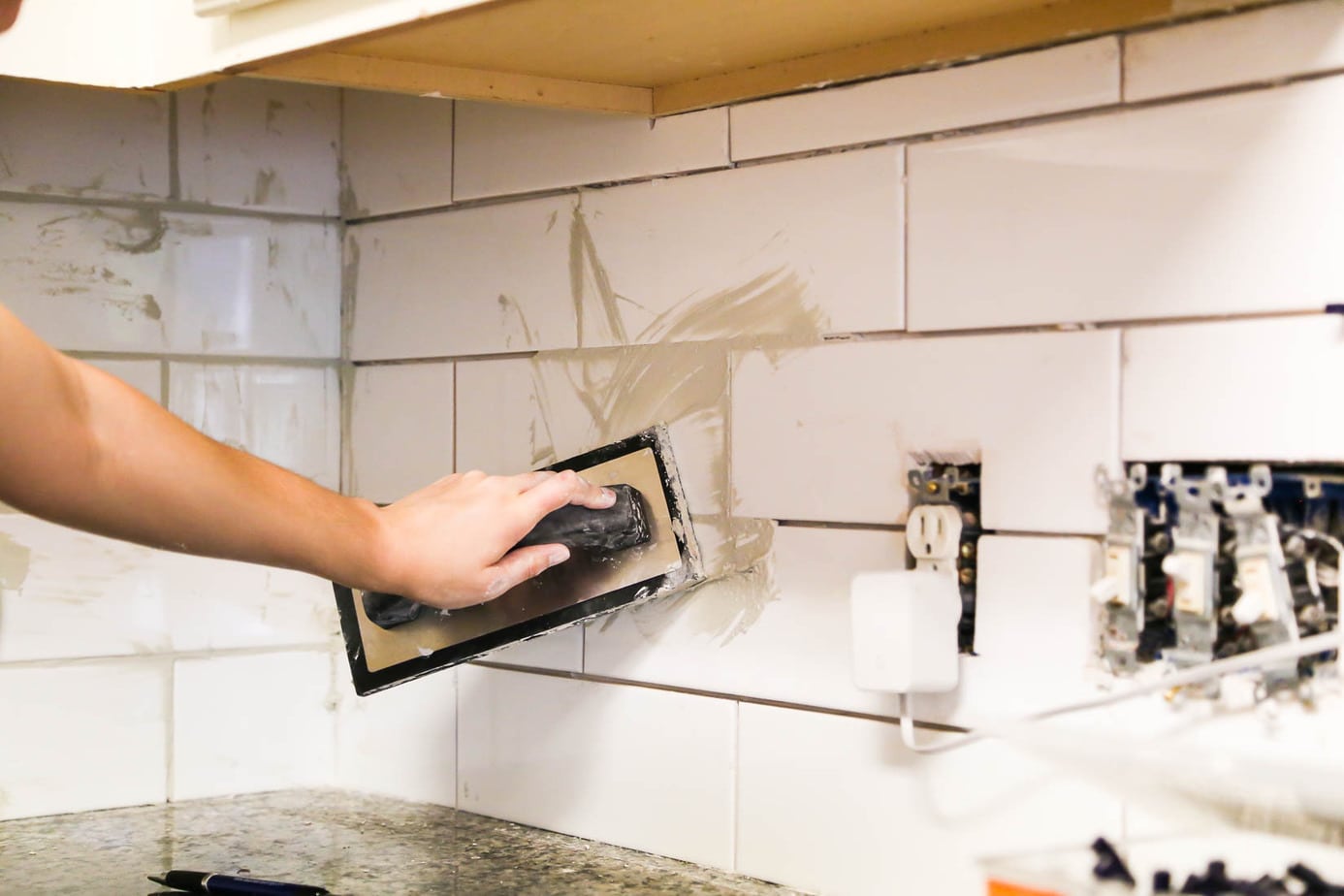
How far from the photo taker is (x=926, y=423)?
→ 0.89m

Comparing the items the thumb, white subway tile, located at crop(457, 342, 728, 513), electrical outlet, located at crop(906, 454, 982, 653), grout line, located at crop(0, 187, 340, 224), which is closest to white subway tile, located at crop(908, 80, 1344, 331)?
electrical outlet, located at crop(906, 454, 982, 653)

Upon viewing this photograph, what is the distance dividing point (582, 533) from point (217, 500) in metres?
0.32

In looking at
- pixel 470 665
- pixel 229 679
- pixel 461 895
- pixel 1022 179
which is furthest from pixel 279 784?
pixel 1022 179

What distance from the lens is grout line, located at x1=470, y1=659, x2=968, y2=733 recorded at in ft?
2.93

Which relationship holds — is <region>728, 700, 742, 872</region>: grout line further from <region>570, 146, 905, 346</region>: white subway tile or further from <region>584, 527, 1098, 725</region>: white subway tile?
<region>570, 146, 905, 346</region>: white subway tile

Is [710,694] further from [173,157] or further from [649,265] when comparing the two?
[173,157]

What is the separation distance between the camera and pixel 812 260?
3.11 feet

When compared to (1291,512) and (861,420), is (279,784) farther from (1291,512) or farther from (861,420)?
(1291,512)

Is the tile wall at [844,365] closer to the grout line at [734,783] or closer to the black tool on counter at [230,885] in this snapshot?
the grout line at [734,783]

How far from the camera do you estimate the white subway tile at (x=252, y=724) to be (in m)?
1.22

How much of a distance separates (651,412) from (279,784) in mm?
558

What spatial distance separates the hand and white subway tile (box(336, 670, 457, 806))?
325 millimetres

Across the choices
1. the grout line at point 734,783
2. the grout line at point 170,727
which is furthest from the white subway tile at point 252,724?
the grout line at point 734,783

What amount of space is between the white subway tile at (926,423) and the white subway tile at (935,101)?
15 centimetres
